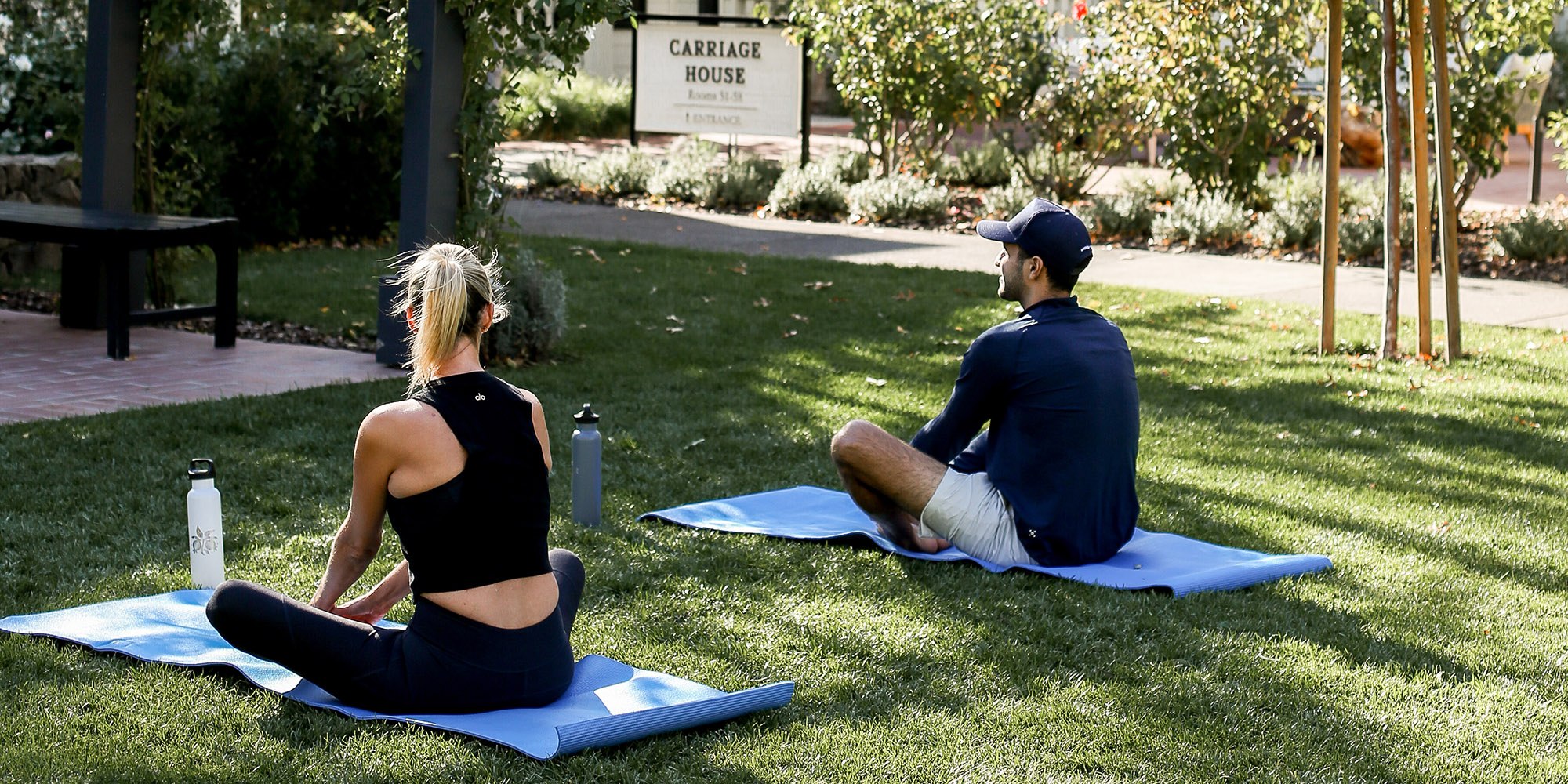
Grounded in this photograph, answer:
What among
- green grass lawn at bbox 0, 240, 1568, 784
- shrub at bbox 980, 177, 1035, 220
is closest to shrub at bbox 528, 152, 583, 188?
shrub at bbox 980, 177, 1035, 220

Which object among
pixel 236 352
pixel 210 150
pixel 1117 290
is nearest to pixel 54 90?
pixel 210 150

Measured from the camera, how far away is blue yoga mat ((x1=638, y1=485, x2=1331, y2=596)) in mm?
5375

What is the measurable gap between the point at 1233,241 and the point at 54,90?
9.55m

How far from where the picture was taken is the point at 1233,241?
46.8 ft

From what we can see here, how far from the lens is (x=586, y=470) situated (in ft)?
19.4

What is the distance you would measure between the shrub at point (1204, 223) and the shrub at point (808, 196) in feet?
11.0

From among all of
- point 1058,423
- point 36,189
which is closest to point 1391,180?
point 1058,423

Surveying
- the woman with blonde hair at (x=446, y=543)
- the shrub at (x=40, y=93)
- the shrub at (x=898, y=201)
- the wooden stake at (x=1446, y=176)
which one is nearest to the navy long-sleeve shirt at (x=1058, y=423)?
the woman with blonde hair at (x=446, y=543)

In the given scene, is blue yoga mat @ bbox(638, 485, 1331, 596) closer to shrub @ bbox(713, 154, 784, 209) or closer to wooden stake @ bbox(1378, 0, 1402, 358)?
wooden stake @ bbox(1378, 0, 1402, 358)

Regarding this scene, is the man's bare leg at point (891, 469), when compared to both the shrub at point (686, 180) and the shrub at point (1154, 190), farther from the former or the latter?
the shrub at point (686, 180)

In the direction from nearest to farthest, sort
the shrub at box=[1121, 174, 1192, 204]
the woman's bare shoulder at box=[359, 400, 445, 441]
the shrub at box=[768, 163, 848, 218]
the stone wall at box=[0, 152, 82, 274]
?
the woman's bare shoulder at box=[359, 400, 445, 441] → the stone wall at box=[0, 152, 82, 274] → the shrub at box=[1121, 174, 1192, 204] → the shrub at box=[768, 163, 848, 218]

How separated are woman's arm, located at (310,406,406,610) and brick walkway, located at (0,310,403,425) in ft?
12.7

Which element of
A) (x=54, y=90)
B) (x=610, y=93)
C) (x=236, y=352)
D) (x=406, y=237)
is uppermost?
(x=610, y=93)

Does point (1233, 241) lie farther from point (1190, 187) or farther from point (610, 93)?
point (610, 93)
